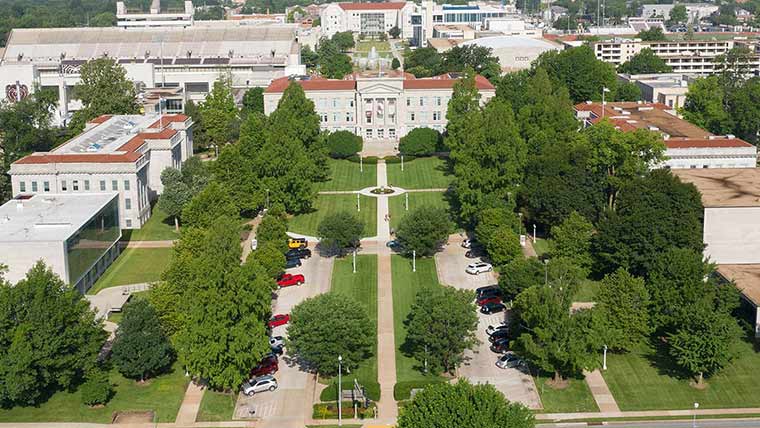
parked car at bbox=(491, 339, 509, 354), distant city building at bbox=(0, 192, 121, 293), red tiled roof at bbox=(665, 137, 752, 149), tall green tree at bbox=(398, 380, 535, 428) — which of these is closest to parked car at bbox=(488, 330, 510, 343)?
parked car at bbox=(491, 339, 509, 354)

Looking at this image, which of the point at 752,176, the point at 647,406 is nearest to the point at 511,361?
the point at 647,406

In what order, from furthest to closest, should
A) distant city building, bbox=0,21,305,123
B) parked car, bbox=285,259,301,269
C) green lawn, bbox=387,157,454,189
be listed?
1. distant city building, bbox=0,21,305,123
2. green lawn, bbox=387,157,454,189
3. parked car, bbox=285,259,301,269

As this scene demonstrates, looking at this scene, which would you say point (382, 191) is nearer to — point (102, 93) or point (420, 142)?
point (420, 142)

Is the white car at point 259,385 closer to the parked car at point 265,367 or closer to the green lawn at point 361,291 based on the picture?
the parked car at point 265,367

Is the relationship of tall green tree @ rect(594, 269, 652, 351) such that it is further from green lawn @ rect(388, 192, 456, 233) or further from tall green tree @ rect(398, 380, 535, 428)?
green lawn @ rect(388, 192, 456, 233)

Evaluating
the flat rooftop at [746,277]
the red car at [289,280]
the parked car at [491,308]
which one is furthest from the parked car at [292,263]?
the flat rooftop at [746,277]

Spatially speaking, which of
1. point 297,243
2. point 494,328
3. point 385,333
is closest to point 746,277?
point 494,328
